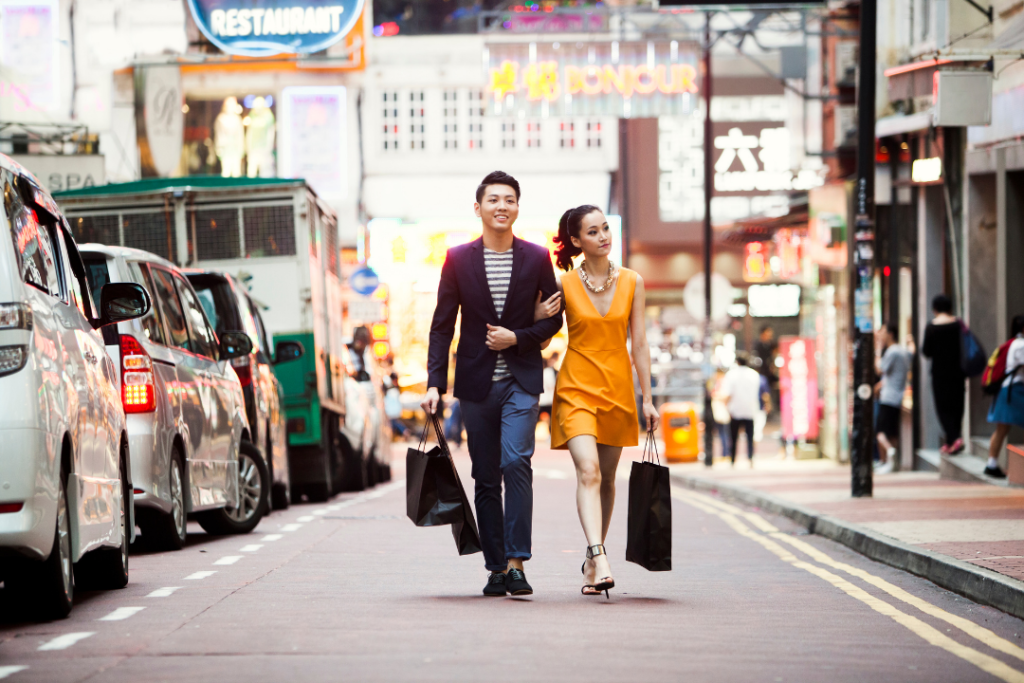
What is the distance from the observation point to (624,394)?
9008 millimetres

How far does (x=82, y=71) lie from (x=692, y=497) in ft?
90.1

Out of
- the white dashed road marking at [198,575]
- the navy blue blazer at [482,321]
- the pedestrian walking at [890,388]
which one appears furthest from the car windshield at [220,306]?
the pedestrian walking at [890,388]

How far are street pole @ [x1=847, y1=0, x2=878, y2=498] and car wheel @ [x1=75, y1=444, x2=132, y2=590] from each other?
9.26 m

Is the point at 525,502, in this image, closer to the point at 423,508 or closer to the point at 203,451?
the point at 423,508

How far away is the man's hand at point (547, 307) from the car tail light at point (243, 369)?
7.25 meters

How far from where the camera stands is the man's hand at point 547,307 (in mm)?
8867

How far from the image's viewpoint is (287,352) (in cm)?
1711

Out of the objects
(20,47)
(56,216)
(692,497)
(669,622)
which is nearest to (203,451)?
(56,216)

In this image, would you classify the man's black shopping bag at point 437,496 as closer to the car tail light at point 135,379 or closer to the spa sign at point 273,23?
the car tail light at point 135,379

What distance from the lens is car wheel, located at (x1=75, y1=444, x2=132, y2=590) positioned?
9492 mm

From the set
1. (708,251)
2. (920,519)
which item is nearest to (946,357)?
(920,519)

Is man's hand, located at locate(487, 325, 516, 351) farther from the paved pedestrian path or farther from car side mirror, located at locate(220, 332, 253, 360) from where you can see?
car side mirror, located at locate(220, 332, 253, 360)

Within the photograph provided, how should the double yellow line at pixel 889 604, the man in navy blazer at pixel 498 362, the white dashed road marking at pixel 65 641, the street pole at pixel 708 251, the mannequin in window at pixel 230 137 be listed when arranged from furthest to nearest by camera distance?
the mannequin in window at pixel 230 137
the street pole at pixel 708 251
the man in navy blazer at pixel 498 362
the double yellow line at pixel 889 604
the white dashed road marking at pixel 65 641

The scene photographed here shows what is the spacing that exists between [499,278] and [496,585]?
1.53 metres
